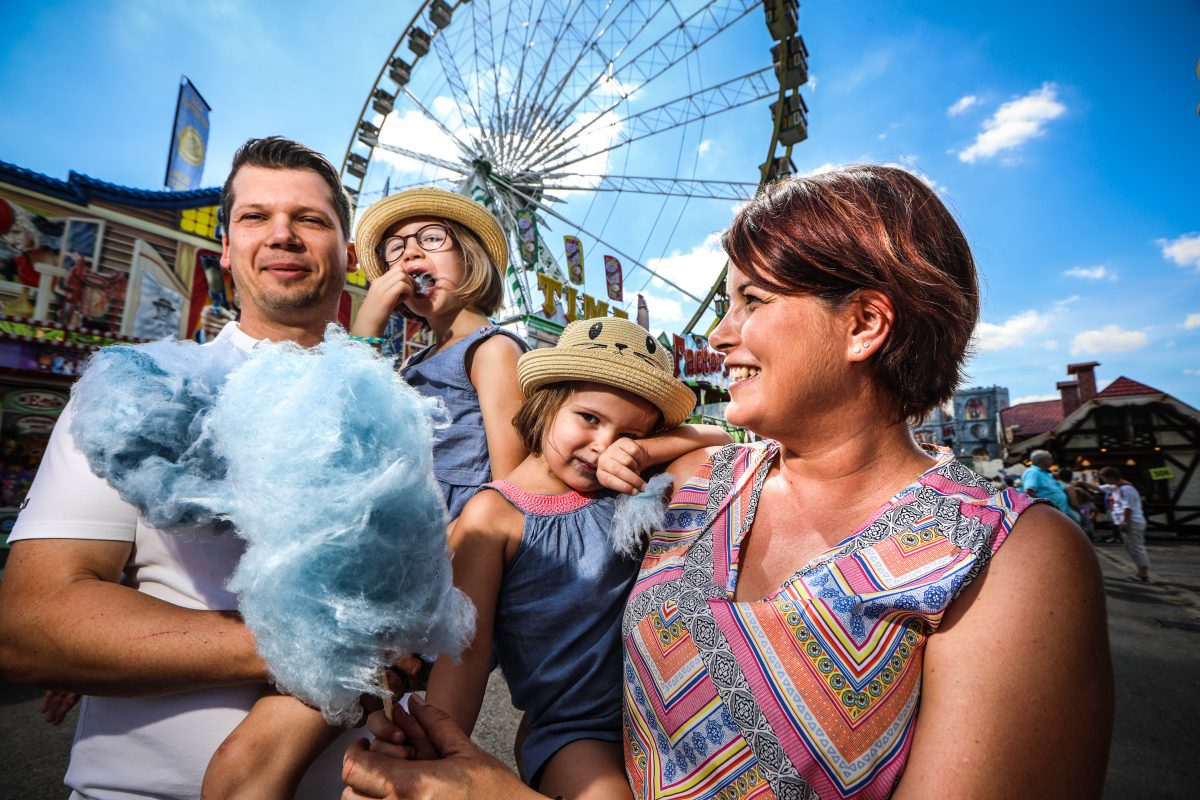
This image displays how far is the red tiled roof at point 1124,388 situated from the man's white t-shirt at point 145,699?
94.5 ft

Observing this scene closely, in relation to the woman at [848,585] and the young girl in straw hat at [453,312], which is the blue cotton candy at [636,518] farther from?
the young girl in straw hat at [453,312]

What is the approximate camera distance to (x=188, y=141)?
518 inches

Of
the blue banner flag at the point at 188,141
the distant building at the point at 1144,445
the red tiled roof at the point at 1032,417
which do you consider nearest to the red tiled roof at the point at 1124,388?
the distant building at the point at 1144,445

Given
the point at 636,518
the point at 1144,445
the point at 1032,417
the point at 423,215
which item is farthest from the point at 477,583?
the point at 1032,417

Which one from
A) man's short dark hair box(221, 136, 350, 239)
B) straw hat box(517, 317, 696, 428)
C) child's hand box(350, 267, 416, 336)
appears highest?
man's short dark hair box(221, 136, 350, 239)

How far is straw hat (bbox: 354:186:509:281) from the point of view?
2217 millimetres

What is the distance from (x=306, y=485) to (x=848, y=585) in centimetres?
98

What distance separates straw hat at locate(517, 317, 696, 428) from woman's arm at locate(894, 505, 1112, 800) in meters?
0.92

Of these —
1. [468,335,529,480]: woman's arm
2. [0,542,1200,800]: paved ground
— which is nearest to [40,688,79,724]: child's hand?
[468,335,529,480]: woman's arm

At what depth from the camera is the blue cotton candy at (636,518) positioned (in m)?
1.49

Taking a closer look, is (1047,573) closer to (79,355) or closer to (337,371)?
(337,371)

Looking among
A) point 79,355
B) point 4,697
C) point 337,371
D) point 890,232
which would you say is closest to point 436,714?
point 337,371

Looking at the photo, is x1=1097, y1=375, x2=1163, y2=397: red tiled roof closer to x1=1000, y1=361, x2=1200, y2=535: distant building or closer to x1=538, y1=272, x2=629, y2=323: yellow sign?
x1=1000, y1=361, x2=1200, y2=535: distant building

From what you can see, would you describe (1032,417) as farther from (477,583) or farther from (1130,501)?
(477,583)
